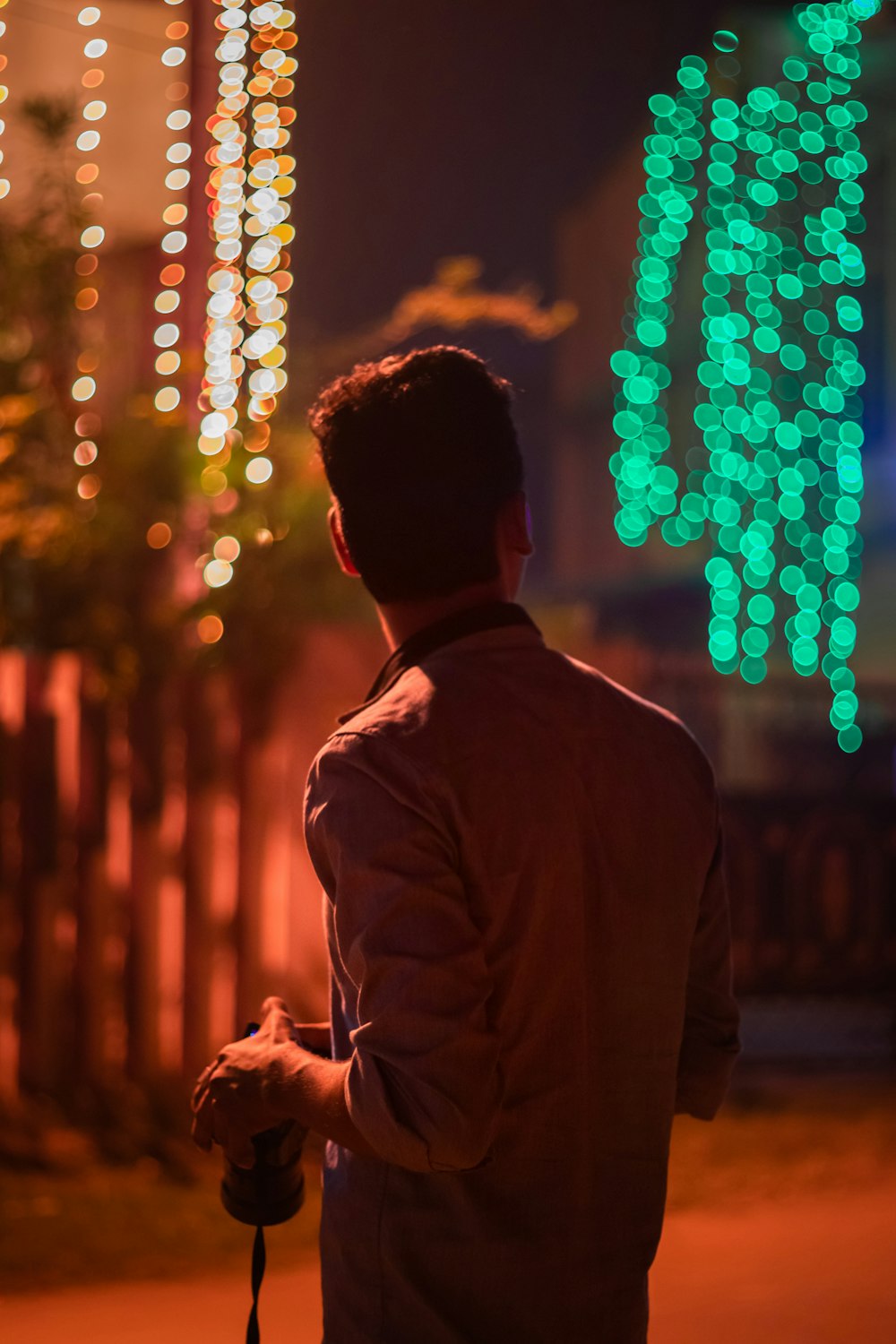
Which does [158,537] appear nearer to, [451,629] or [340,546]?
[340,546]

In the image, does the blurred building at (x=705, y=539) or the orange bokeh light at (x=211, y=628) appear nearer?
the orange bokeh light at (x=211, y=628)

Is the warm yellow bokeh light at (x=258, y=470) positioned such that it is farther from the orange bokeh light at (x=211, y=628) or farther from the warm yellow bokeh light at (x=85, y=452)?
the warm yellow bokeh light at (x=85, y=452)

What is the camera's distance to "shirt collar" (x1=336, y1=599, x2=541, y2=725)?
1.67 meters

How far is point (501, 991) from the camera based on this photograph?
5.21ft

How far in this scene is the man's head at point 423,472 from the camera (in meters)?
1.63

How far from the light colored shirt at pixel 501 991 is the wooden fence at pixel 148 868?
11.6ft

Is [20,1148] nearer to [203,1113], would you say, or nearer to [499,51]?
[203,1113]

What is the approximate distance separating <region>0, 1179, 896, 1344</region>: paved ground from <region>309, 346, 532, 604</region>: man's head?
8.69ft

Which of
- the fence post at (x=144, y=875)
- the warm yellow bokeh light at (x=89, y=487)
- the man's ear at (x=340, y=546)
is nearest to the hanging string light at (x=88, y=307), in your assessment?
the warm yellow bokeh light at (x=89, y=487)

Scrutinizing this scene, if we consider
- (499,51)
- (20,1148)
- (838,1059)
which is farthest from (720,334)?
(20,1148)

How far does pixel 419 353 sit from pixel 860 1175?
170 inches

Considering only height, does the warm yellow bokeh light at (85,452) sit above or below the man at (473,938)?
above

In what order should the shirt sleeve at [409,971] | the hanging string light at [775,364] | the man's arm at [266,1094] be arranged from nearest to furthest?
the shirt sleeve at [409,971] < the man's arm at [266,1094] < the hanging string light at [775,364]

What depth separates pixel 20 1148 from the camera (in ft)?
15.9
